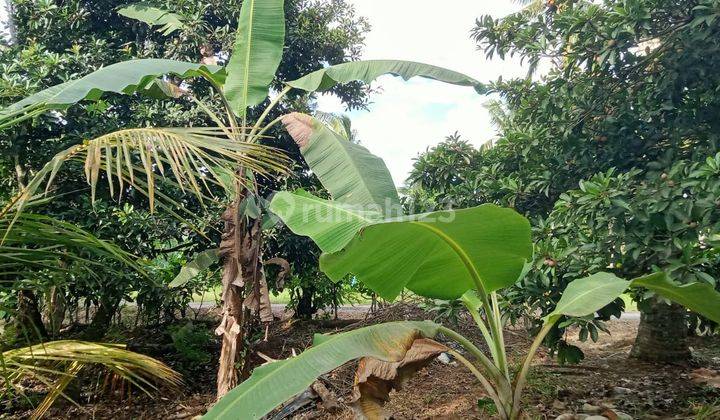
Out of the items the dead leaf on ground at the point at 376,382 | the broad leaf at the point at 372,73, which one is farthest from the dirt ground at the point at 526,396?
the broad leaf at the point at 372,73

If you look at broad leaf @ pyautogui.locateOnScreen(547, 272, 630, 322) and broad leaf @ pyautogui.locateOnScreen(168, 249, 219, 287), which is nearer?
broad leaf @ pyautogui.locateOnScreen(547, 272, 630, 322)

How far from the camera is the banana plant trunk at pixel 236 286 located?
335 cm

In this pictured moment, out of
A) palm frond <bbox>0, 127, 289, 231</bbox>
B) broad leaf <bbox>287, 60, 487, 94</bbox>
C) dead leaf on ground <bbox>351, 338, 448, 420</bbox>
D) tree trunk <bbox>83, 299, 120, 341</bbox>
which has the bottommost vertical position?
tree trunk <bbox>83, 299, 120, 341</bbox>

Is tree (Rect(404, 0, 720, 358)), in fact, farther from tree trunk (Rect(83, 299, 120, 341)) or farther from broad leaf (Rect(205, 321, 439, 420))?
tree trunk (Rect(83, 299, 120, 341))

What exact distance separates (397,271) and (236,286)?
5.45 ft

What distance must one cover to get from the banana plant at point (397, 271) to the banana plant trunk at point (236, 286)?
1.07 metres

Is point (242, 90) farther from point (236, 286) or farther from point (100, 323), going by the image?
point (100, 323)

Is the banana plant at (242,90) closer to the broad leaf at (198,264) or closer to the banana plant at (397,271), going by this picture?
the broad leaf at (198,264)

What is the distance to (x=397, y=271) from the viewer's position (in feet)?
7.25

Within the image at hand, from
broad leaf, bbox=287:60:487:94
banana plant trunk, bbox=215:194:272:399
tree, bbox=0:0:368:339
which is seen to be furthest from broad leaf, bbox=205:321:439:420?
broad leaf, bbox=287:60:487:94

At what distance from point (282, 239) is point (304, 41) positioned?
2807 millimetres

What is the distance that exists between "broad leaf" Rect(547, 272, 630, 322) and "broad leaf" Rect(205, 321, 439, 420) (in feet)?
2.64

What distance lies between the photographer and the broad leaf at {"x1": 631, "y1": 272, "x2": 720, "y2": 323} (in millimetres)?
2230

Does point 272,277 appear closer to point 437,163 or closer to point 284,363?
point 437,163
